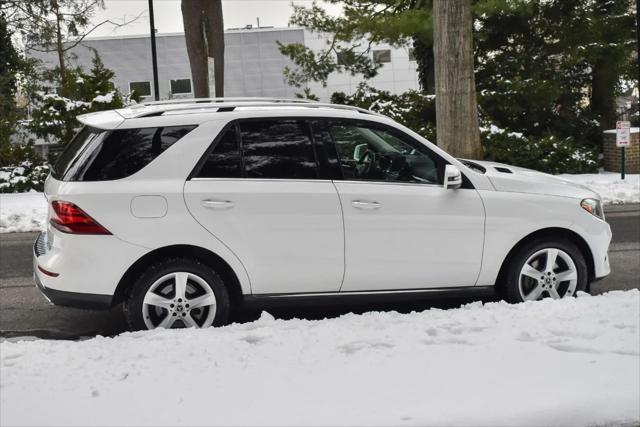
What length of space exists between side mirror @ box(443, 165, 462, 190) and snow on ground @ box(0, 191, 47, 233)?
28.0 feet

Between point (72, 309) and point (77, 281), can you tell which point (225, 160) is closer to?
point (77, 281)

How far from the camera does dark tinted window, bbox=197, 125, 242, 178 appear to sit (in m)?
6.63

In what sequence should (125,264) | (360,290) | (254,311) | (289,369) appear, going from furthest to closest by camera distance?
(254,311) → (360,290) → (125,264) → (289,369)

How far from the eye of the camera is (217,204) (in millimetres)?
6500

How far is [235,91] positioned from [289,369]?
143 ft

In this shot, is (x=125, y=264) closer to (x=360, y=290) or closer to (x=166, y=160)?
(x=166, y=160)

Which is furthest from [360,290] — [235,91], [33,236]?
[235,91]

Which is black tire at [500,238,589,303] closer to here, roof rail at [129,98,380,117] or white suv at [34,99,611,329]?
white suv at [34,99,611,329]

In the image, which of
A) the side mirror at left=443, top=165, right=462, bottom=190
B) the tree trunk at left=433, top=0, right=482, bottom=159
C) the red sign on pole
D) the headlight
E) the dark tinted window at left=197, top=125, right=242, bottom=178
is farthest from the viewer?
the red sign on pole

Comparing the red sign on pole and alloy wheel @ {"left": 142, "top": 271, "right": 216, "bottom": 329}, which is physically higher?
the red sign on pole

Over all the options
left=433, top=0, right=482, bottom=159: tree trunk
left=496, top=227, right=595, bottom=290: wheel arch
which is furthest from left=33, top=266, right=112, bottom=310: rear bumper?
left=433, top=0, right=482, bottom=159: tree trunk

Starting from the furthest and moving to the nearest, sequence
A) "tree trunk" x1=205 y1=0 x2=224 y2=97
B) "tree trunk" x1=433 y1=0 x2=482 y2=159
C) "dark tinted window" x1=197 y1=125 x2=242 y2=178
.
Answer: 1. "tree trunk" x1=205 y1=0 x2=224 y2=97
2. "tree trunk" x1=433 y1=0 x2=482 y2=159
3. "dark tinted window" x1=197 y1=125 x2=242 y2=178

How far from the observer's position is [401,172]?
22.9 ft

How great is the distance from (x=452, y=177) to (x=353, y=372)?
216cm
